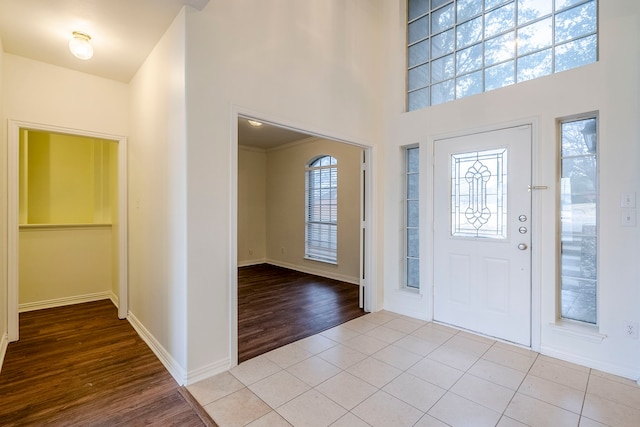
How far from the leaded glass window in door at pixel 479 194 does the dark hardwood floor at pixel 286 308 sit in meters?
1.64

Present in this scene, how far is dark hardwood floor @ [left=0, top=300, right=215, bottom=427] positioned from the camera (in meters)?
1.89

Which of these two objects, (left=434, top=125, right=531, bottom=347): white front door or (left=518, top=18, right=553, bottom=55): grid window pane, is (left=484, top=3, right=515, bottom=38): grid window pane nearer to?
(left=518, top=18, right=553, bottom=55): grid window pane

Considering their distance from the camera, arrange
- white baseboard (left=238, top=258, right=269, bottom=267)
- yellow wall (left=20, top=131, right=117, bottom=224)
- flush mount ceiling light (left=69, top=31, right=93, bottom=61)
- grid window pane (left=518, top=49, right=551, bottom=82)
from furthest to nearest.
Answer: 1. white baseboard (left=238, top=258, right=269, bottom=267)
2. yellow wall (left=20, top=131, right=117, bottom=224)
3. grid window pane (left=518, top=49, right=551, bottom=82)
4. flush mount ceiling light (left=69, top=31, right=93, bottom=61)

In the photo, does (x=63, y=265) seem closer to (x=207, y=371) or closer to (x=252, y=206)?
(x=207, y=371)

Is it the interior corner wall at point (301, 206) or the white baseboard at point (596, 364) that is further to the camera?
the interior corner wall at point (301, 206)

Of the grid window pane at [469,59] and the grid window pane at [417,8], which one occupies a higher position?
the grid window pane at [417,8]

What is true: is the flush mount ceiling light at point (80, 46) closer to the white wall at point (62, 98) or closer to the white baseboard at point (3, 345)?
the white wall at point (62, 98)

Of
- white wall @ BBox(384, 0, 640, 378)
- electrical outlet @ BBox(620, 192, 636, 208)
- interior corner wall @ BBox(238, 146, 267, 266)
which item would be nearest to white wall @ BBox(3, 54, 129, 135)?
interior corner wall @ BBox(238, 146, 267, 266)

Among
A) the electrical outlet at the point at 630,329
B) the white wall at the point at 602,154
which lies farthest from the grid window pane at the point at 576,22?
the electrical outlet at the point at 630,329

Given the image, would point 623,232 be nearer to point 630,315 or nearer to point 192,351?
point 630,315

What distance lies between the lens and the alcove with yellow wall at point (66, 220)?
12.7 feet

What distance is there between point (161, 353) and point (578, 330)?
3.50m

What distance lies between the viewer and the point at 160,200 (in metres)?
2.65

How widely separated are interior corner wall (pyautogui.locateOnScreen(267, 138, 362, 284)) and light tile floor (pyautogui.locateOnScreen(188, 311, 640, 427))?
2630mm
